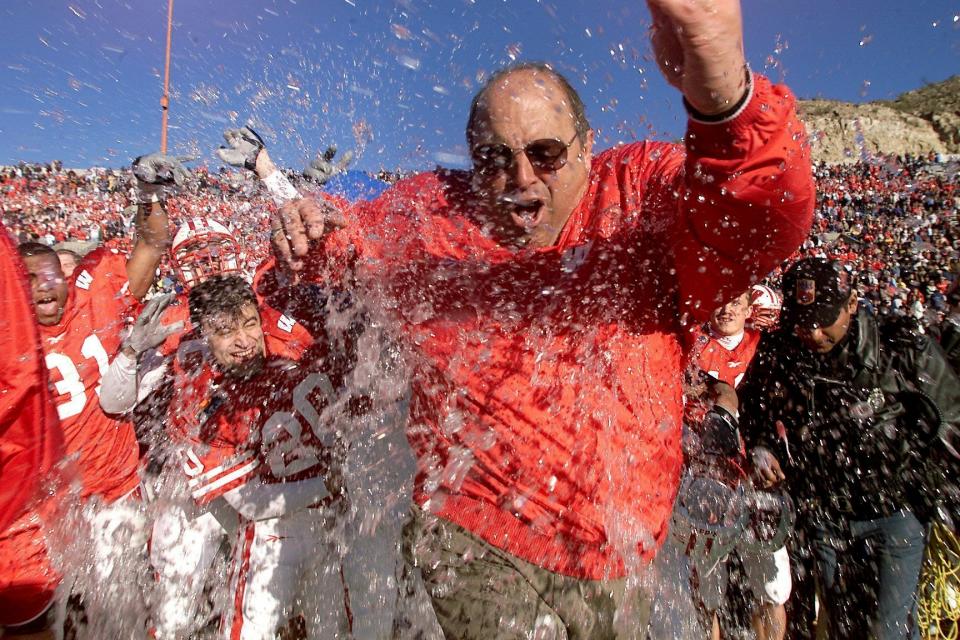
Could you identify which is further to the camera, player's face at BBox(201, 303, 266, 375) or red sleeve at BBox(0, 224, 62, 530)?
player's face at BBox(201, 303, 266, 375)

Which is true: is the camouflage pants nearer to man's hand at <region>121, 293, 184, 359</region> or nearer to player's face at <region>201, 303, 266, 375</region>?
player's face at <region>201, 303, 266, 375</region>

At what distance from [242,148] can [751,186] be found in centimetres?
250

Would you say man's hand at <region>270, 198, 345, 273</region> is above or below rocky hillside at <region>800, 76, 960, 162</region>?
below

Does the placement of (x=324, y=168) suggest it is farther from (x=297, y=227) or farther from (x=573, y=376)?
(x=573, y=376)

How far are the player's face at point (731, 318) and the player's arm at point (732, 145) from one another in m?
2.47

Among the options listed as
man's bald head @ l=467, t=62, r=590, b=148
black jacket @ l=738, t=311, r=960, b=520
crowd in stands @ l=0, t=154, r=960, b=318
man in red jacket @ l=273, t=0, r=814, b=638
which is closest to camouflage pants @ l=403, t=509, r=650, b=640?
man in red jacket @ l=273, t=0, r=814, b=638

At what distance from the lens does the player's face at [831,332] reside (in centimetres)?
324

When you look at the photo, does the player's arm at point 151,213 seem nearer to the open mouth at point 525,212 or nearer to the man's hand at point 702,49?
the open mouth at point 525,212

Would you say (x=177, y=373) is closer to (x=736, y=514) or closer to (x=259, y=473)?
(x=259, y=473)

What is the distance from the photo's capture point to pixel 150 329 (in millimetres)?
3750

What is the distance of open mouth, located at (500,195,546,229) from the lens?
1.92 metres

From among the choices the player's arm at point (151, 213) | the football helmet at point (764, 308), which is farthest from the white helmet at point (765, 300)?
the player's arm at point (151, 213)

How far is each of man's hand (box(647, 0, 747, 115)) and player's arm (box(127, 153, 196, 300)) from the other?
2822 millimetres

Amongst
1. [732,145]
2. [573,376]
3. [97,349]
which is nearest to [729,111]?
[732,145]
